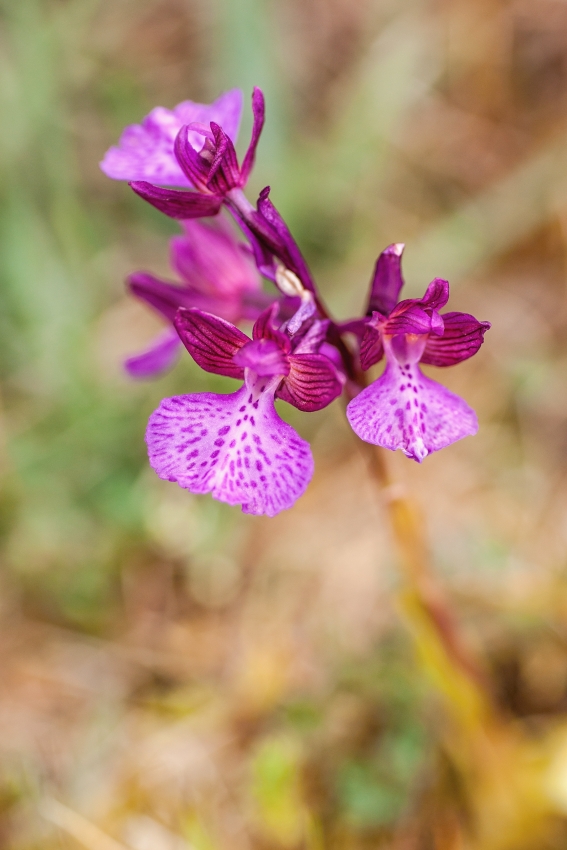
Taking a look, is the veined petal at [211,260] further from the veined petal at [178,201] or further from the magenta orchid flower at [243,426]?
the magenta orchid flower at [243,426]

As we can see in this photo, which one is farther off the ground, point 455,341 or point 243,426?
point 455,341

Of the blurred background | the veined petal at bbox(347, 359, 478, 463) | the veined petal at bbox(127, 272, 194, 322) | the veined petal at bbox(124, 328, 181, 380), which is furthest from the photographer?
the blurred background

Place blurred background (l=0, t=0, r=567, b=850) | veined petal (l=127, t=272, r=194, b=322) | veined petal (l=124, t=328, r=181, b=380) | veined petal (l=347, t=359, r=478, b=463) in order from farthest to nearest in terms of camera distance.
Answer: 1. blurred background (l=0, t=0, r=567, b=850)
2. veined petal (l=124, t=328, r=181, b=380)
3. veined petal (l=127, t=272, r=194, b=322)
4. veined petal (l=347, t=359, r=478, b=463)

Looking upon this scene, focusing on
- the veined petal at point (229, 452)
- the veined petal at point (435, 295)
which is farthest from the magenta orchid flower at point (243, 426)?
the veined petal at point (435, 295)

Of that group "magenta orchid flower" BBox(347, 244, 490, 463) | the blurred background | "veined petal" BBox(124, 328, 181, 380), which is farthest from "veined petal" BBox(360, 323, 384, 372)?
"veined petal" BBox(124, 328, 181, 380)

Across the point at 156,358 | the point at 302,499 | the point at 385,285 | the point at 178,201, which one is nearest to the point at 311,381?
the point at 385,285

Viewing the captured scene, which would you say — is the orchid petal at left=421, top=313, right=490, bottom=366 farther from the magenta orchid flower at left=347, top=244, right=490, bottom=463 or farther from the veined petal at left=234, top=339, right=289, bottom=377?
the veined petal at left=234, top=339, right=289, bottom=377

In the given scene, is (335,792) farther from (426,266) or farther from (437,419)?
(426,266)

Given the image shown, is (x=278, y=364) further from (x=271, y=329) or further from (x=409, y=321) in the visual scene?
(x=409, y=321)
